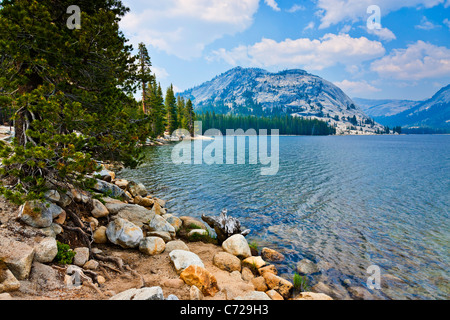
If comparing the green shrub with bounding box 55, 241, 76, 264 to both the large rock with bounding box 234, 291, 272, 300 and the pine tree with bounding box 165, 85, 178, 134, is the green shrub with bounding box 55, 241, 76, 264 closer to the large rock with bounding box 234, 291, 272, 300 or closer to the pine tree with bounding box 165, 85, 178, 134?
the large rock with bounding box 234, 291, 272, 300

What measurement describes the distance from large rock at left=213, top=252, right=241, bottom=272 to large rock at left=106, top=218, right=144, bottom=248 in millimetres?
3286

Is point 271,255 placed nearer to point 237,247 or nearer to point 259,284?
point 237,247

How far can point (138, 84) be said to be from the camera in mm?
11883

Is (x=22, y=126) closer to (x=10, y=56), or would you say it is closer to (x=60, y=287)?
(x=10, y=56)

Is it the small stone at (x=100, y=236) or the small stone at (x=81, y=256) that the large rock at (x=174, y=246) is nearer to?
the small stone at (x=100, y=236)

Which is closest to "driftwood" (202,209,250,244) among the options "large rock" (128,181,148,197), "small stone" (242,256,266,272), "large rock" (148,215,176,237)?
"small stone" (242,256,266,272)

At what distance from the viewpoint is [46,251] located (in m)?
6.32

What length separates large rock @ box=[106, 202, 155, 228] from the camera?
1069 centimetres

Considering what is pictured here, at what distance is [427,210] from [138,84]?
75.3ft

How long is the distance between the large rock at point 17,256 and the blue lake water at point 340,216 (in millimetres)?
9041

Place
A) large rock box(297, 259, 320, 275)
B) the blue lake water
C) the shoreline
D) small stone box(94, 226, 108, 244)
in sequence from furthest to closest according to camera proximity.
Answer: the blue lake water
large rock box(297, 259, 320, 275)
small stone box(94, 226, 108, 244)
the shoreline

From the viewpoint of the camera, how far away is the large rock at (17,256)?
17.5 ft

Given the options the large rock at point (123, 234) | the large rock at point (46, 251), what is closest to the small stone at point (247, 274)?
the large rock at point (123, 234)

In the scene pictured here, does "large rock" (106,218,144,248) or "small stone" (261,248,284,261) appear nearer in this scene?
"large rock" (106,218,144,248)
